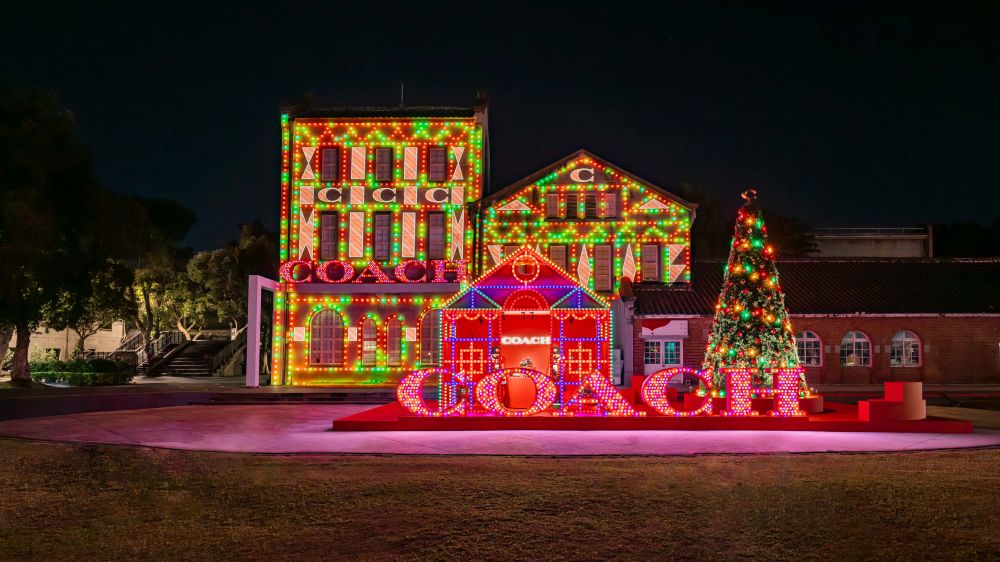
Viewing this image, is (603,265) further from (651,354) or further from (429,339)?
(429,339)

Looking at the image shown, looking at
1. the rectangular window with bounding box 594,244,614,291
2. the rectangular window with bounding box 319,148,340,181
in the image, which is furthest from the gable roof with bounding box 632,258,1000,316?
the rectangular window with bounding box 319,148,340,181

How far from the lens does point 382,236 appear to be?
28.9m

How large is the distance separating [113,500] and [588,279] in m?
22.6

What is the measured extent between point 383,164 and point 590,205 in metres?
8.09

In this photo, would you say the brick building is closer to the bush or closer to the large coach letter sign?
the large coach letter sign

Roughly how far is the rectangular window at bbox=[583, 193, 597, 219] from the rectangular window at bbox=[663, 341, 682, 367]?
568cm

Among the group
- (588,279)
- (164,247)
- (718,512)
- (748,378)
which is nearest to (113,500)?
(718,512)

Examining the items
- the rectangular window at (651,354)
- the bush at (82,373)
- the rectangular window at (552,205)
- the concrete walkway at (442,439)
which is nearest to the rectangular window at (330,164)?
the rectangular window at (552,205)

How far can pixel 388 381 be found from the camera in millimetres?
28234

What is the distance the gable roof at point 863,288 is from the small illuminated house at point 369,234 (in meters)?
8.00

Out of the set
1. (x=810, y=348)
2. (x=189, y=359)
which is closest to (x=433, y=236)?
(x=810, y=348)

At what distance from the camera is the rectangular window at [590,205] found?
1152 inches

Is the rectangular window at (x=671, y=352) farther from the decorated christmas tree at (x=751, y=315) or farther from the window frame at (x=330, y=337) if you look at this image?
the window frame at (x=330, y=337)

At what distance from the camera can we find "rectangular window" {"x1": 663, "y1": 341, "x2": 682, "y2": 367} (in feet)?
95.5
